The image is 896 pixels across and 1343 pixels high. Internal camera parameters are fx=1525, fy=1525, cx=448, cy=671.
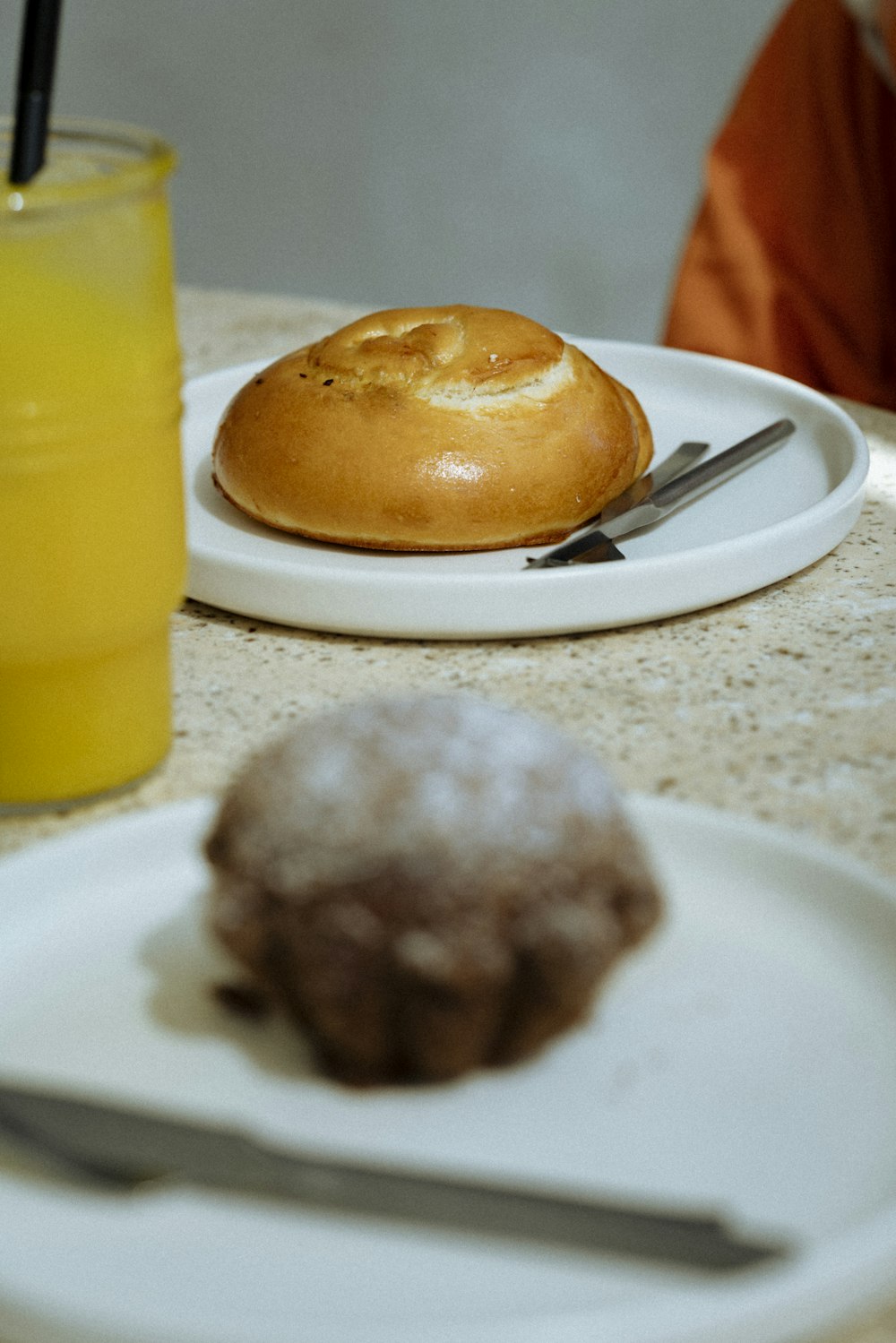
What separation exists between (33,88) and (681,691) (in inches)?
20.2

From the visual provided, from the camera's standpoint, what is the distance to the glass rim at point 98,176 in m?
0.70

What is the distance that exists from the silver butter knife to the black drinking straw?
473 mm

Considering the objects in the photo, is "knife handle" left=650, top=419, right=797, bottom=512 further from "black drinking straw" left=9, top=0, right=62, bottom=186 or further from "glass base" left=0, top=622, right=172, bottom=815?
"black drinking straw" left=9, top=0, right=62, bottom=186

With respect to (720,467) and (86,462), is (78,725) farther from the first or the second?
(720,467)

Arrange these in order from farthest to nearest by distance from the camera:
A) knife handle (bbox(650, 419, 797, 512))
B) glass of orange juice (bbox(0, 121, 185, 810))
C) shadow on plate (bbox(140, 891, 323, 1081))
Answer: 1. knife handle (bbox(650, 419, 797, 512))
2. glass of orange juice (bbox(0, 121, 185, 810))
3. shadow on plate (bbox(140, 891, 323, 1081))

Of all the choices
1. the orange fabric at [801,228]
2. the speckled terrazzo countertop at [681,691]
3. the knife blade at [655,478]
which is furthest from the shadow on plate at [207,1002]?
the orange fabric at [801,228]

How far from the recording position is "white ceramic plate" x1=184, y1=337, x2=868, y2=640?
1.02m

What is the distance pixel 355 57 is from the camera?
4094mm

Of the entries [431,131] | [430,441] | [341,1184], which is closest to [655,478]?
[430,441]

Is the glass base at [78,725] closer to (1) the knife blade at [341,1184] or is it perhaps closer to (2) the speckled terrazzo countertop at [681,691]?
(2) the speckled terrazzo countertop at [681,691]

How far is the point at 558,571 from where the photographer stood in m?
1.01

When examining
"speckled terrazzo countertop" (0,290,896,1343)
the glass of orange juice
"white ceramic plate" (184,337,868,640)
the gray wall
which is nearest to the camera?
the glass of orange juice

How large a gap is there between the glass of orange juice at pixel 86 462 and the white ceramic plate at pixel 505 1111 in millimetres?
112

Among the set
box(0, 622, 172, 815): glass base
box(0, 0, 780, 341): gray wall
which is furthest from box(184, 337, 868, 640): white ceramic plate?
box(0, 0, 780, 341): gray wall
